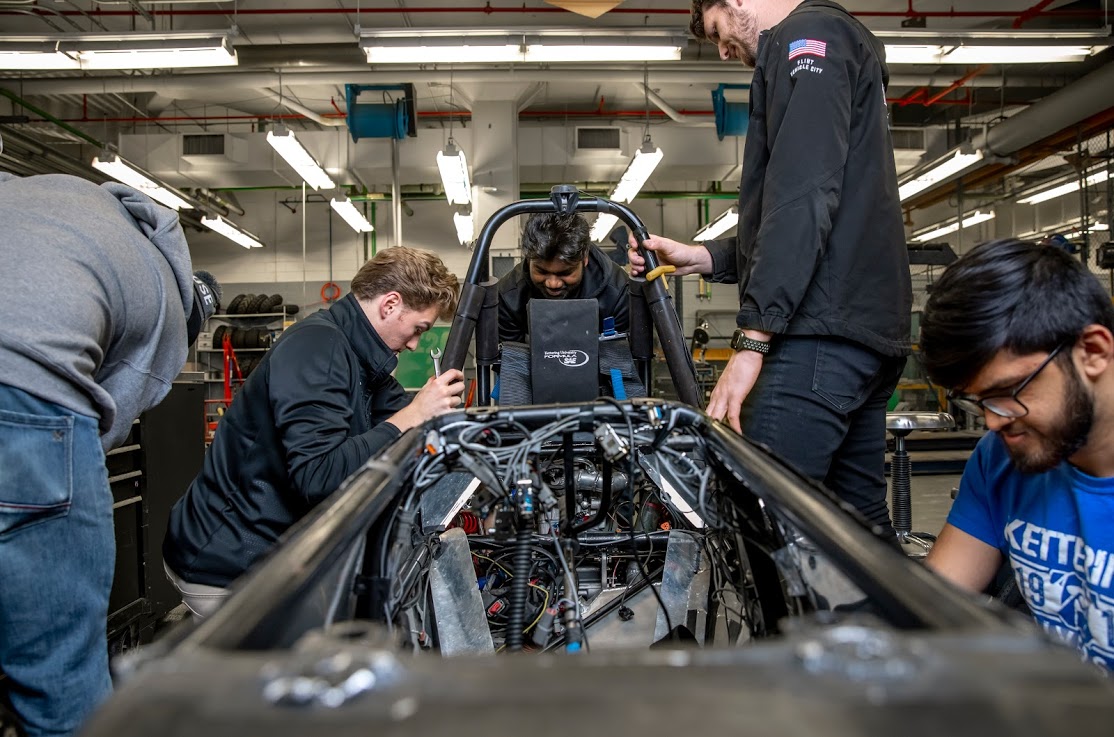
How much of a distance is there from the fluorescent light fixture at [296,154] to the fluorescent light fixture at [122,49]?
0.94 meters

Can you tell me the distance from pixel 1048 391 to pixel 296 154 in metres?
6.32

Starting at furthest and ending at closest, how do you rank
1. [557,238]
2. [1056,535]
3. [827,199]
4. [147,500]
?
[147,500], [557,238], [827,199], [1056,535]

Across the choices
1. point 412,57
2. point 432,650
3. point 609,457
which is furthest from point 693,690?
point 412,57

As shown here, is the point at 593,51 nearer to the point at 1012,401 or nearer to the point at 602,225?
the point at 602,225

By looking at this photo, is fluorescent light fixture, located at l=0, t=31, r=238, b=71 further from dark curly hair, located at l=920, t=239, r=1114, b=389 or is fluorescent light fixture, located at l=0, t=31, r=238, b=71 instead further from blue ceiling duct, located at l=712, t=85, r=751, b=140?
dark curly hair, located at l=920, t=239, r=1114, b=389

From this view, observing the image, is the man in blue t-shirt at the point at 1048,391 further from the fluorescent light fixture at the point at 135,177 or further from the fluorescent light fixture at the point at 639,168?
the fluorescent light fixture at the point at 135,177

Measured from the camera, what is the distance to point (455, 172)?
22.0 ft

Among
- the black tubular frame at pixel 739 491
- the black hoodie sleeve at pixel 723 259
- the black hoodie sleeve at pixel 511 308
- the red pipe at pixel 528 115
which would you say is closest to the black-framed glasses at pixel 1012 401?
the black tubular frame at pixel 739 491

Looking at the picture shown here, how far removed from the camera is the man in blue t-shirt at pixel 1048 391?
3.12 feet

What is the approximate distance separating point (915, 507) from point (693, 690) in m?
5.29

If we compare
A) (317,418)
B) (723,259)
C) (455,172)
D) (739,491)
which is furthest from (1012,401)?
(455,172)

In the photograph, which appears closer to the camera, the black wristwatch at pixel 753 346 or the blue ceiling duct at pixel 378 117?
the black wristwatch at pixel 753 346

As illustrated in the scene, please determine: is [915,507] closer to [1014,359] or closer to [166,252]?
[1014,359]

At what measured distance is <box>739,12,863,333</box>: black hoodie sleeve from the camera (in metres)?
1.40
